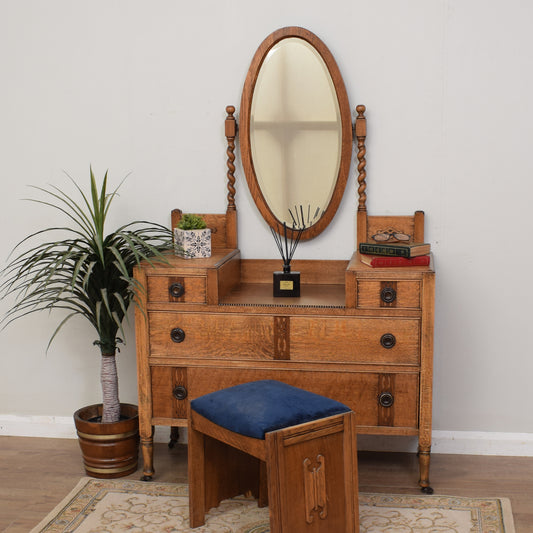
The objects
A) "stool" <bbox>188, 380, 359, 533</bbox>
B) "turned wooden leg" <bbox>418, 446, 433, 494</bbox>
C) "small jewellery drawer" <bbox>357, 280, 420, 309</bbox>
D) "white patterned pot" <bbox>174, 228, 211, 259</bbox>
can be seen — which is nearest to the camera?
"stool" <bbox>188, 380, 359, 533</bbox>

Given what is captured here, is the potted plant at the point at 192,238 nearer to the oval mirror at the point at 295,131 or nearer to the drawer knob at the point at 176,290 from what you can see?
the drawer knob at the point at 176,290

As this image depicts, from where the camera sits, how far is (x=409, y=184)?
9.91ft

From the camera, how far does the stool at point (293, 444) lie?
214 centimetres

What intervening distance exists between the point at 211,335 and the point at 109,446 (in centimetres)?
66

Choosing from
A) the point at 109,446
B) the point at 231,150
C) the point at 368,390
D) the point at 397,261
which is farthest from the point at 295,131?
the point at 109,446

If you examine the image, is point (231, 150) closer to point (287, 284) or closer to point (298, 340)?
point (287, 284)

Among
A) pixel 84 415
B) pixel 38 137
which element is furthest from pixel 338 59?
pixel 84 415

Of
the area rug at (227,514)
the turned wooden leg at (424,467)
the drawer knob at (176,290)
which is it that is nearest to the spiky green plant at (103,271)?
the drawer knob at (176,290)

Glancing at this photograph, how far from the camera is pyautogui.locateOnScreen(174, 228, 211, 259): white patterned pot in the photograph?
9.36ft

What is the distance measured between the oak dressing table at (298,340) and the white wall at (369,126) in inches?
9.8

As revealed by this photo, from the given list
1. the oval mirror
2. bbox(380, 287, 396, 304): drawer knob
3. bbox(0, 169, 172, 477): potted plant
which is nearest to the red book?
bbox(380, 287, 396, 304): drawer knob

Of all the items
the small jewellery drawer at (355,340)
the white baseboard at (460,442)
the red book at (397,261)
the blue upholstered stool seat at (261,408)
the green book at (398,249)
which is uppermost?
the green book at (398,249)

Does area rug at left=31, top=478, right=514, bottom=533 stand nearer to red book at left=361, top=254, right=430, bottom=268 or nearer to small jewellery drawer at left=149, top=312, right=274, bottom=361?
small jewellery drawer at left=149, top=312, right=274, bottom=361

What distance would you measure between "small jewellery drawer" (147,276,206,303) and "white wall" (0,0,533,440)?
19.5 inches
